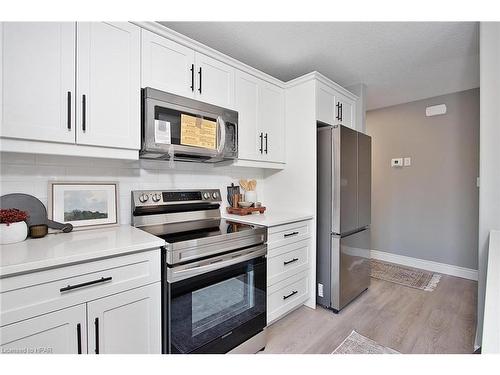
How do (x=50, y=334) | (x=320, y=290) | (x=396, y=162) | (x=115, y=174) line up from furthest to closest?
(x=396, y=162) < (x=320, y=290) < (x=115, y=174) < (x=50, y=334)

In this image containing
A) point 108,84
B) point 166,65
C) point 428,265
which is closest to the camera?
point 108,84

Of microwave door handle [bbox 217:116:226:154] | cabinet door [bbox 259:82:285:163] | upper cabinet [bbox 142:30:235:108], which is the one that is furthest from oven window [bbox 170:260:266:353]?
upper cabinet [bbox 142:30:235:108]

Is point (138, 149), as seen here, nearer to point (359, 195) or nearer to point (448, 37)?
point (359, 195)

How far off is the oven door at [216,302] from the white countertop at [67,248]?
0.86ft

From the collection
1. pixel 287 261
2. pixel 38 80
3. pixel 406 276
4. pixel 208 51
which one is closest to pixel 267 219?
pixel 287 261

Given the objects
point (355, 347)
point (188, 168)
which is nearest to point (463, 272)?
point (355, 347)

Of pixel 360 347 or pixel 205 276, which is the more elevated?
pixel 205 276

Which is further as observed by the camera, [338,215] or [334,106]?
[334,106]

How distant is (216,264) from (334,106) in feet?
6.54

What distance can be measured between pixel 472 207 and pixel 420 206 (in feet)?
1.79

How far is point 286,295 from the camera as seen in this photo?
6.89 feet

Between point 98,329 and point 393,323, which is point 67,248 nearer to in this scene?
point 98,329

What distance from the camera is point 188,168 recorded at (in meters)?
2.12

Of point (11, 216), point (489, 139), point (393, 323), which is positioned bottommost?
point (393, 323)
